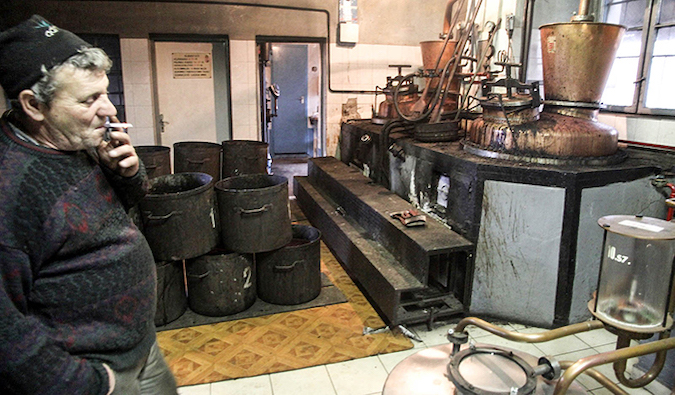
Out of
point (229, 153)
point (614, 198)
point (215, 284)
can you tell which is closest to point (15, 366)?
point (215, 284)

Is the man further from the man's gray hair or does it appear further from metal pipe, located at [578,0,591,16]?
metal pipe, located at [578,0,591,16]

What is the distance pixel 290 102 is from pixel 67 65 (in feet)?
26.7

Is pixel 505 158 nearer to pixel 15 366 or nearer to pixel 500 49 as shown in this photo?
pixel 500 49

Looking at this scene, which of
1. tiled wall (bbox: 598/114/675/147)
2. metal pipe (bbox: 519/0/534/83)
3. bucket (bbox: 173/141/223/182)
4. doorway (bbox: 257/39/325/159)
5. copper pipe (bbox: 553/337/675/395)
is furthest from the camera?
doorway (bbox: 257/39/325/159)

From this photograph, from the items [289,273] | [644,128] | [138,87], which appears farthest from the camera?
[138,87]

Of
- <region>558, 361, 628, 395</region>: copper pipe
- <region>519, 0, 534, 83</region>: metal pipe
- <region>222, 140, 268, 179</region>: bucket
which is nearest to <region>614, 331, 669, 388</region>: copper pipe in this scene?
<region>558, 361, 628, 395</region>: copper pipe

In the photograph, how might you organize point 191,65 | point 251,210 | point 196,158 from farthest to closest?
point 191,65 → point 196,158 → point 251,210

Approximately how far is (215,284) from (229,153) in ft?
5.50

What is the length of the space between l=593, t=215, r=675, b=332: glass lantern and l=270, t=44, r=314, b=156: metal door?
7740 mm

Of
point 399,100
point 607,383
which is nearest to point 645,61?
point 399,100

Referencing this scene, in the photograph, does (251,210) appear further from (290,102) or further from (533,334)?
(290,102)

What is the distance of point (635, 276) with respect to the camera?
176 centimetres

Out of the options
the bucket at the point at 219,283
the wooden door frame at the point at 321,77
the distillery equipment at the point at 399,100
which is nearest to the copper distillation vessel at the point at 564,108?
the distillery equipment at the point at 399,100

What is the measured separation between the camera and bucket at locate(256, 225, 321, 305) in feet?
10.6
